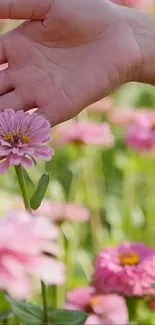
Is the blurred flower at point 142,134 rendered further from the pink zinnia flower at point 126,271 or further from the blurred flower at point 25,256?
the blurred flower at point 25,256

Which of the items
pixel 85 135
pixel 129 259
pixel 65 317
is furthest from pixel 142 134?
pixel 65 317

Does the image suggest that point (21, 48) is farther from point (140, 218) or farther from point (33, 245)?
point (140, 218)

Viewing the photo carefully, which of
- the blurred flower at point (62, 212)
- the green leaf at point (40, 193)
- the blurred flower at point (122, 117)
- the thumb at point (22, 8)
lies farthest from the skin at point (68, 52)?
the blurred flower at point (122, 117)

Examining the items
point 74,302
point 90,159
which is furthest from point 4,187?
point 74,302

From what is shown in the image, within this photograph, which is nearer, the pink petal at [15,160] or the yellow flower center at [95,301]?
the pink petal at [15,160]

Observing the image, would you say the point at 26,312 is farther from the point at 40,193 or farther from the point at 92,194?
the point at 92,194

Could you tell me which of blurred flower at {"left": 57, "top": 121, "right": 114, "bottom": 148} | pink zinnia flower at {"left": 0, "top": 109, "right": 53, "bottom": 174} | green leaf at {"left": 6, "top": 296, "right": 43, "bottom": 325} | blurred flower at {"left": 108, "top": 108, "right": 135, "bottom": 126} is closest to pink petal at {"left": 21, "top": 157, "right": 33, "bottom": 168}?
pink zinnia flower at {"left": 0, "top": 109, "right": 53, "bottom": 174}
